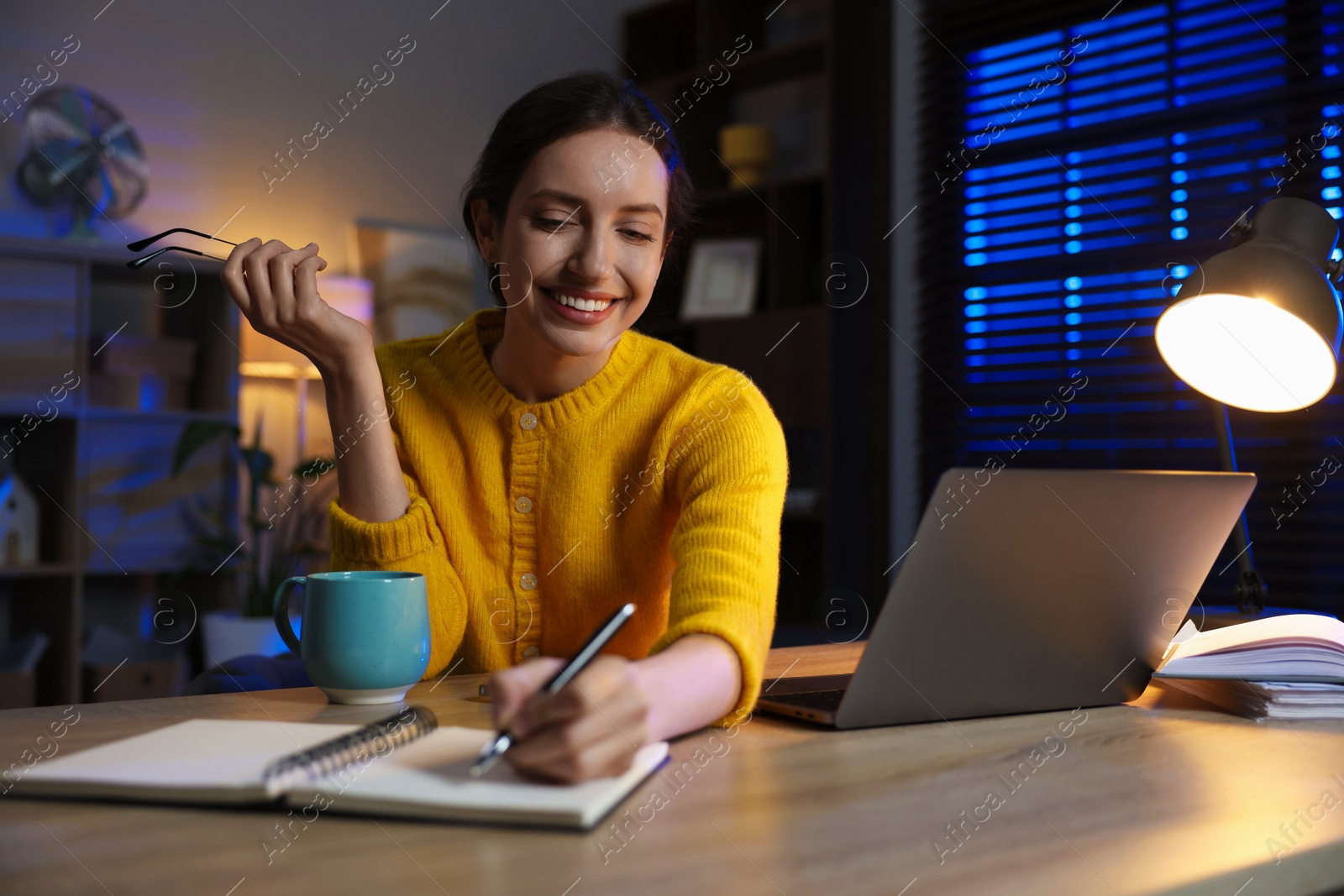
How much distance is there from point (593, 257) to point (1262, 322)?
2.42 ft

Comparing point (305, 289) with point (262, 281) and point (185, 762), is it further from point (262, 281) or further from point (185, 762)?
point (185, 762)

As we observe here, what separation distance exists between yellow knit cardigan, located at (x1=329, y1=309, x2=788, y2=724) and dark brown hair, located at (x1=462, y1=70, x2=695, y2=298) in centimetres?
18

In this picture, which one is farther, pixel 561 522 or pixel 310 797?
pixel 561 522

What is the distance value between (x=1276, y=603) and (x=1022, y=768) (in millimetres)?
2277

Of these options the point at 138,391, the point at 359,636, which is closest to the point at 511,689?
the point at 359,636

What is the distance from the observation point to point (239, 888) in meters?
0.53

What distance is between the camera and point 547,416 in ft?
4.31

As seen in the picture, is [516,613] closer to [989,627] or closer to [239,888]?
[989,627]

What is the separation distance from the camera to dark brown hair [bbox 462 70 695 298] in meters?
1.27

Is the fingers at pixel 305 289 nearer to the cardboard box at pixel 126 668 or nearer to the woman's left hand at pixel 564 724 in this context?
the woman's left hand at pixel 564 724

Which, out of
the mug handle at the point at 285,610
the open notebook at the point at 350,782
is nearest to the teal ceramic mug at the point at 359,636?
the mug handle at the point at 285,610

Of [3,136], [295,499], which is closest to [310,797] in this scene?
[295,499]

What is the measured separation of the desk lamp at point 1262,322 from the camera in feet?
3.62

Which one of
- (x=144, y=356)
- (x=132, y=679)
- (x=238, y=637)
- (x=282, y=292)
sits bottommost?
(x=132, y=679)
